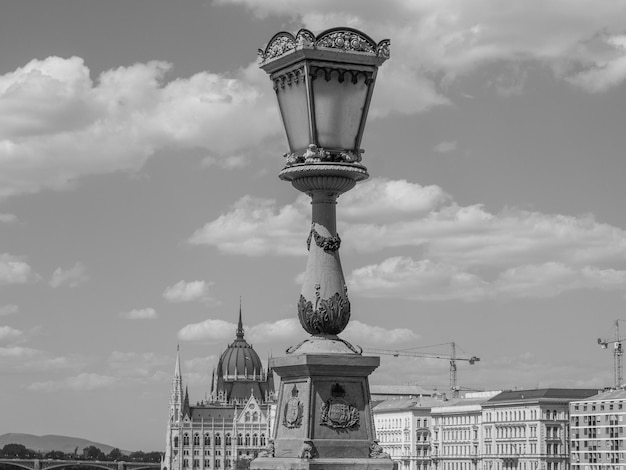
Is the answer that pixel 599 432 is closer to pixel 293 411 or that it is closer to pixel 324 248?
pixel 324 248

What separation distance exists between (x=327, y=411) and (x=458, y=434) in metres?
175

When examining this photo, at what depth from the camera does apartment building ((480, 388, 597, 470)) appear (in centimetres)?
16462

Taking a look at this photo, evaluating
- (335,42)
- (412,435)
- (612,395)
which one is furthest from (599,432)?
(335,42)

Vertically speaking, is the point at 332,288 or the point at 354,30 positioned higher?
the point at 354,30

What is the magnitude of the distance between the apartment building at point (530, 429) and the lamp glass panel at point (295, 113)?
15135cm

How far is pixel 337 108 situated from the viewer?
50.5 feet

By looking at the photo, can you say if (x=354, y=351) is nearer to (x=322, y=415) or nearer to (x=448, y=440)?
(x=322, y=415)

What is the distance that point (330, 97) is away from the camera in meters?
15.3

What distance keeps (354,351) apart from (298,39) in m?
3.50

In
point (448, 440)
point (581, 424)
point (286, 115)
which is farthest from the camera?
point (448, 440)

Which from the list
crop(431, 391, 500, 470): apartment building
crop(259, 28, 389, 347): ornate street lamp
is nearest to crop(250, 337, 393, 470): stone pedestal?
crop(259, 28, 389, 347): ornate street lamp

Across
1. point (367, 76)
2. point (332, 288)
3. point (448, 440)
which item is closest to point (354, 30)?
point (367, 76)

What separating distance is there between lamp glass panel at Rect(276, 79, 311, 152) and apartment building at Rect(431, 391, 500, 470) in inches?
6585

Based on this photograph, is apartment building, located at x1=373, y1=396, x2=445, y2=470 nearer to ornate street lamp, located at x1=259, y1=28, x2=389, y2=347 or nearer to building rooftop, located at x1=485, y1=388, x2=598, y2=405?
building rooftop, located at x1=485, y1=388, x2=598, y2=405
